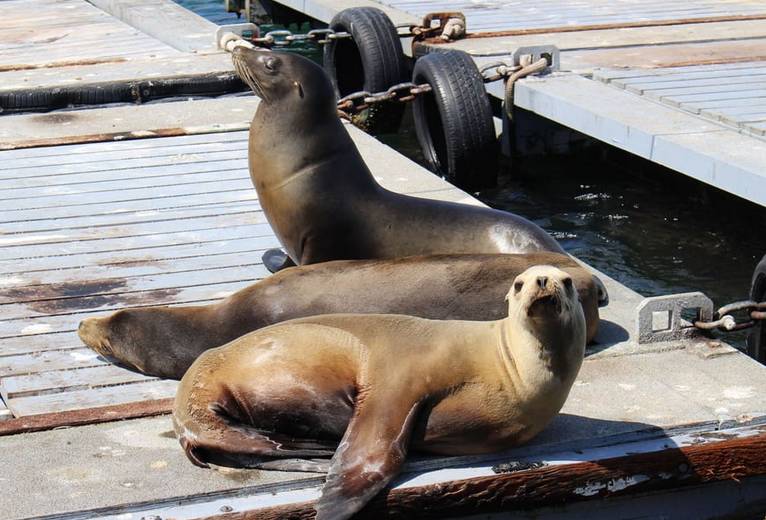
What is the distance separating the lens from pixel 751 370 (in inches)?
159

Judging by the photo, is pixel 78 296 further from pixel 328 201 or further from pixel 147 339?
pixel 328 201

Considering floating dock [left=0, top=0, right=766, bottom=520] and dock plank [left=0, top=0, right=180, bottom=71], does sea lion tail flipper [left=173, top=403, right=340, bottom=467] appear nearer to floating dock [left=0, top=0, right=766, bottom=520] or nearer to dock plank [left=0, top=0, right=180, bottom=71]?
floating dock [left=0, top=0, right=766, bottom=520]

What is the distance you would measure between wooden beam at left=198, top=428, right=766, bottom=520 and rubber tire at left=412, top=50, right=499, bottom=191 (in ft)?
14.9

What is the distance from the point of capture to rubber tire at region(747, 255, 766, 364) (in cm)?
508

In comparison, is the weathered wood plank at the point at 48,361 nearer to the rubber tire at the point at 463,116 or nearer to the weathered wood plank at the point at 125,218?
the weathered wood plank at the point at 125,218

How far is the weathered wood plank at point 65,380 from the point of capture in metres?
3.93

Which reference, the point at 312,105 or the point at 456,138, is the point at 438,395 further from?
the point at 456,138

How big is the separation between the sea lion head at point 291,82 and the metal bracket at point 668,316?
1437mm

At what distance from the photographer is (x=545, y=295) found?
3102mm

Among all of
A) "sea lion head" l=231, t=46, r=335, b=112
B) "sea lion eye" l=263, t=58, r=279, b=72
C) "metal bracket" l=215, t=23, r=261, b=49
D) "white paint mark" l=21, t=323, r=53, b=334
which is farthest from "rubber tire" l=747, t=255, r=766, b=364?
"metal bracket" l=215, t=23, r=261, b=49

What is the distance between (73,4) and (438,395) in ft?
31.9

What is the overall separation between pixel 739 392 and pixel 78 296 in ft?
7.43

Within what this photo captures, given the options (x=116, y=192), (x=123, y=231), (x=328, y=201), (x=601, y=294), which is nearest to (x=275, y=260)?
(x=328, y=201)

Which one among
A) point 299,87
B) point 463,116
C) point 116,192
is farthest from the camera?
point 463,116
